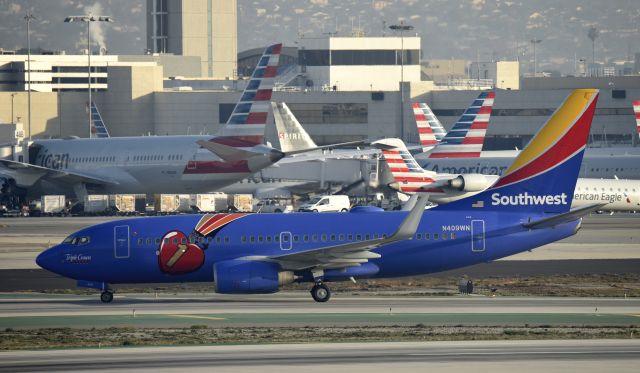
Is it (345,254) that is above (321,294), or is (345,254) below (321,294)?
above

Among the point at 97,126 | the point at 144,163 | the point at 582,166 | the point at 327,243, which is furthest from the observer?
the point at 97,126

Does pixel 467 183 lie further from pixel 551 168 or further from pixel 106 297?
pixel 106 297

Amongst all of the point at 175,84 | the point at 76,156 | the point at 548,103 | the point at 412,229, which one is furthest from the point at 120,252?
the point at 175,84


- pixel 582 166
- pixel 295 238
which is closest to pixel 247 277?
pixel 295 238

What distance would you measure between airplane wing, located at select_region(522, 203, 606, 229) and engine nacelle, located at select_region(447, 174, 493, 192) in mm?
39533

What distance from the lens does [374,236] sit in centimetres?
4538

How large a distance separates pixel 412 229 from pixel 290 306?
528 centimetres

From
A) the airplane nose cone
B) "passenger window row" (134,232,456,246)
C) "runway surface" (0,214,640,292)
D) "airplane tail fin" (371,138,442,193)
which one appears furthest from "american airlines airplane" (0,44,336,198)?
"passenger window row" (134,232,456,246)

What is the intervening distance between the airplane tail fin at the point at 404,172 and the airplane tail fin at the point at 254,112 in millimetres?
9772

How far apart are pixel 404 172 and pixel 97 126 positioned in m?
55.8

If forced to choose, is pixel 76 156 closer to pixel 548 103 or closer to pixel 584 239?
pixel 584 239

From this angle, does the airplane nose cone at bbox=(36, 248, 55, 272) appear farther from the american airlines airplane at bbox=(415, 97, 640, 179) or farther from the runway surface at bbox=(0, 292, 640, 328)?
the american airlines airplane at bbox=(415, 97, 640, 179)

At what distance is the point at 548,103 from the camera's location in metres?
151

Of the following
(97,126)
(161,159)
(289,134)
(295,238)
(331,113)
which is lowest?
(295,238)
